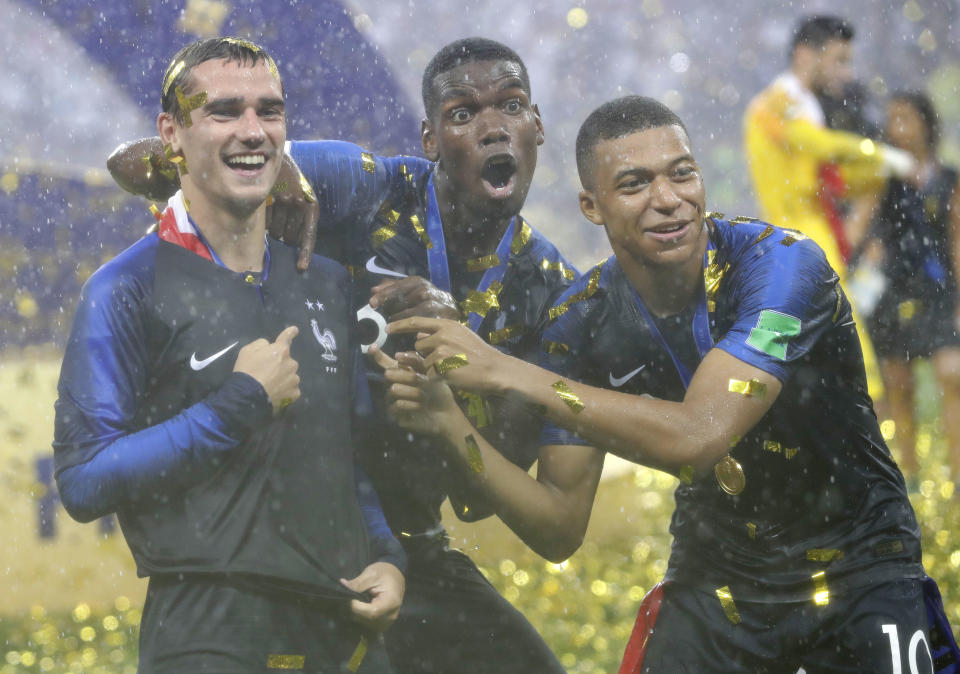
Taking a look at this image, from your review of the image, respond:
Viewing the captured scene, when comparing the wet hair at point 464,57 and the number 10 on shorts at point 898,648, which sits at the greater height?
the wet hair at point 464,57

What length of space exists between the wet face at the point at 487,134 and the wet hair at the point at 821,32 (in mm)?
2943

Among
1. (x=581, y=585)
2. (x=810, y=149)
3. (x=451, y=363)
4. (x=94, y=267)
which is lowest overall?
(x=581, y=585)

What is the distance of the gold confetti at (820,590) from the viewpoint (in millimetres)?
2887

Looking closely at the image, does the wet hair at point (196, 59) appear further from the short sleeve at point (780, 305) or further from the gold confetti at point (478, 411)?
the short sleeve at point (780, 305)

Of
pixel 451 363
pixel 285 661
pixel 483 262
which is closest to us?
pixel 285 661

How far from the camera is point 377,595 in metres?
2.81

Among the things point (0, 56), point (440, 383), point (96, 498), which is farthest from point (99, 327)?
point (0, 56)

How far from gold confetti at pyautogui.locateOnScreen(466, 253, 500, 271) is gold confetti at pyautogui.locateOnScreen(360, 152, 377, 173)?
1.16 feet

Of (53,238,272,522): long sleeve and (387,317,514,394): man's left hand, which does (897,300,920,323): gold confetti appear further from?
(53,238,272,522): long sleeve

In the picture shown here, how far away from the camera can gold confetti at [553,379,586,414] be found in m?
2.78

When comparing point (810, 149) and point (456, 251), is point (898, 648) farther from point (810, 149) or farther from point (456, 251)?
point (810, 149)

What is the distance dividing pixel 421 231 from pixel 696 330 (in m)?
0.78

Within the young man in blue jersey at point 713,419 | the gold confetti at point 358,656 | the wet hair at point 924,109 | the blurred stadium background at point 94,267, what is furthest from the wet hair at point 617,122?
the wet hair at point 924,109

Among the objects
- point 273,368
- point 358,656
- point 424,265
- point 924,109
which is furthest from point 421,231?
point 924,109
